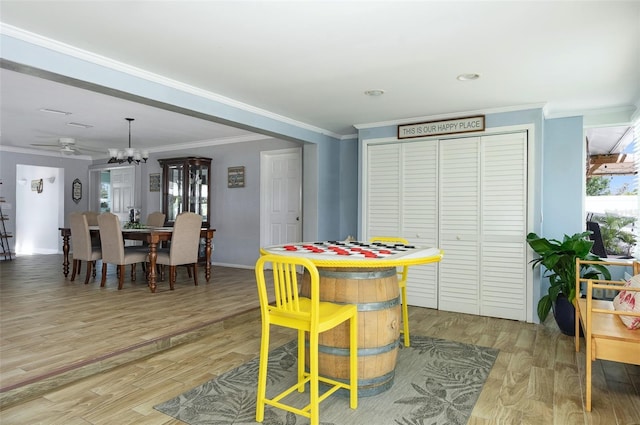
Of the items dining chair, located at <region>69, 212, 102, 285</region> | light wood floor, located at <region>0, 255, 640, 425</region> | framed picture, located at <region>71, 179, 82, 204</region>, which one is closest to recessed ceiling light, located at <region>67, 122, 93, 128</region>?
dining chair, located at <region>69, 212, 102, 285</region>

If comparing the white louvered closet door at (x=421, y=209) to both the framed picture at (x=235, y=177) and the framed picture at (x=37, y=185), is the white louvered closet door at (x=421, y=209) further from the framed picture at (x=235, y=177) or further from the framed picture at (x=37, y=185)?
the framed picture at (x=37, y=185)

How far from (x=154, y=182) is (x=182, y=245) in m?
3.32

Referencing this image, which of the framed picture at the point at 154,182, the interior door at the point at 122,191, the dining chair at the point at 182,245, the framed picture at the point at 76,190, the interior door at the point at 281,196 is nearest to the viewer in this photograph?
the dining chair at the point at 182,245

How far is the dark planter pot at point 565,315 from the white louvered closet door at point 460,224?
0.81 m

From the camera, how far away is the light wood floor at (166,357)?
2219mm

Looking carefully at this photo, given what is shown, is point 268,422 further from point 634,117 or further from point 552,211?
point 634,117

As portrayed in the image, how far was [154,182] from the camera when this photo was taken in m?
7.77

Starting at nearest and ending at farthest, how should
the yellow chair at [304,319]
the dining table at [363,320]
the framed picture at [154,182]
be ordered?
the yellow chair at [304,319] → the dining table at [363,320] → the framed picture at [154,182]

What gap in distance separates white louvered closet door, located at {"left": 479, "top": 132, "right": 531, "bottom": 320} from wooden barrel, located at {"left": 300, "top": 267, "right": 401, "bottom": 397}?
2.32 m

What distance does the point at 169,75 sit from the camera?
10.6 feet

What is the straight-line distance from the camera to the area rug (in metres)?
2.12

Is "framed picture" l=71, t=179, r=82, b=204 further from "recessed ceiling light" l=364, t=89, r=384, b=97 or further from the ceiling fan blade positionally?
"recessed ceiling light" l=364, t=89, r=384, b=97

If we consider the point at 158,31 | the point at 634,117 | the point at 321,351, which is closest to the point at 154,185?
the point at 158,31

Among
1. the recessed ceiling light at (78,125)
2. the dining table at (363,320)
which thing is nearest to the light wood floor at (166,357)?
the dining table at (363,320)
